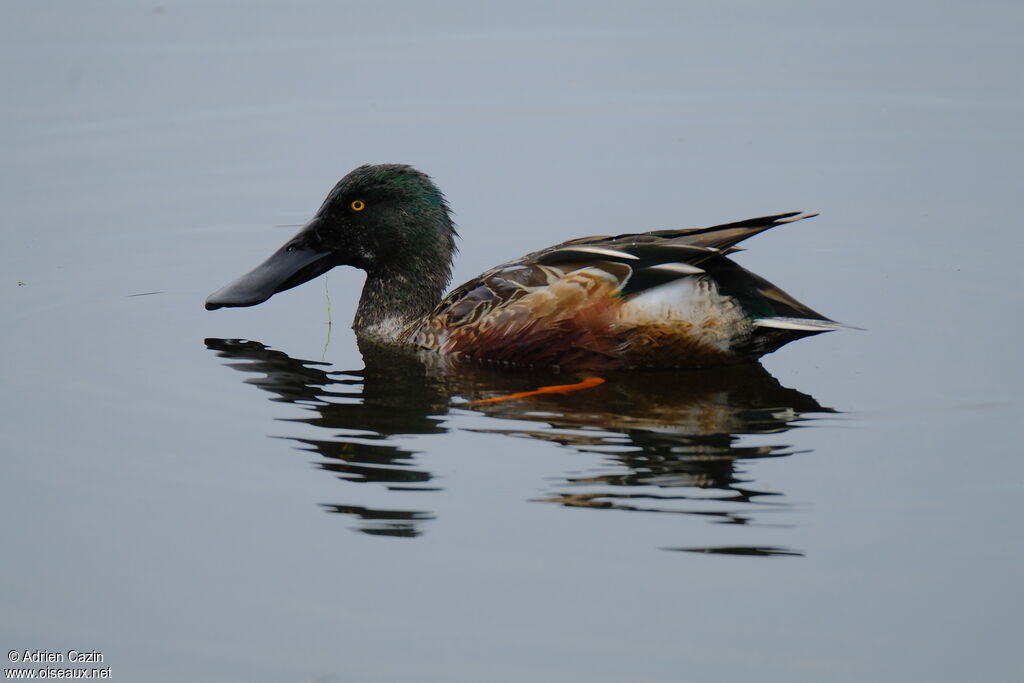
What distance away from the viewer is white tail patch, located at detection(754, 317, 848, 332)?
8.17 meters

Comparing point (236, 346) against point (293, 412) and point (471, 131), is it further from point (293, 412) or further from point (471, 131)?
point (471, 131)

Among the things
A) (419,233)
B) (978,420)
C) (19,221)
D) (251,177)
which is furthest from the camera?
(251,177)

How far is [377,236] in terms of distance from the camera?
976 centimetres

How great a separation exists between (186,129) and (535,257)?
5.76m

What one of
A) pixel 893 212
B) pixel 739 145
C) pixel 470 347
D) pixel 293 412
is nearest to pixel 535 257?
pixel 470 347

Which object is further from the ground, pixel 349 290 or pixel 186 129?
pixel 186 129

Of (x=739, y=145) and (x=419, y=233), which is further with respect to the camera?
(x=739, y=145)

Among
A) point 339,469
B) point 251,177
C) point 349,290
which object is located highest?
point 251,177

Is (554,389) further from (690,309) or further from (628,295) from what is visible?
(690,309)

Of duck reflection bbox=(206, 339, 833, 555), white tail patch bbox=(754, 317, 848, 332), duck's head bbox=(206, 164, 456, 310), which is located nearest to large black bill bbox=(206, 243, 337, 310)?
duck's head bbox=(206, 164, 456, 310)

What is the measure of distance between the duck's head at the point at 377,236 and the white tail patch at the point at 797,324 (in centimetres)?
241

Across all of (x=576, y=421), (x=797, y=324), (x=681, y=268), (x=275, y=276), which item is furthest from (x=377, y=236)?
(x=797, y=324)

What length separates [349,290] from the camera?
1064 centimetres

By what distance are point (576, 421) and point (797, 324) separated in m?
1.45
